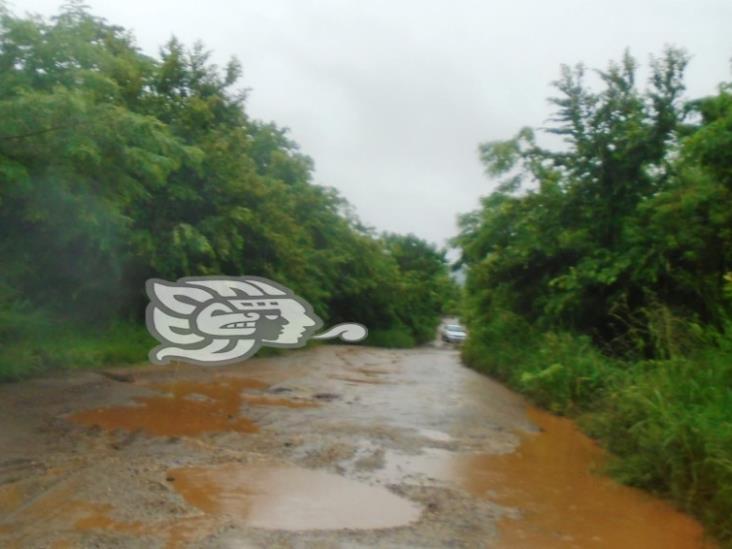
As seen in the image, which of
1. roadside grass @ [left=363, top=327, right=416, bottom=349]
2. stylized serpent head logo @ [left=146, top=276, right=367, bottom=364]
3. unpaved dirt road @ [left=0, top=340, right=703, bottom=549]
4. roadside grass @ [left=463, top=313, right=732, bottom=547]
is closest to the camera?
unpaved dirt road @ [left=0, top=340, right=703, bottom=549]

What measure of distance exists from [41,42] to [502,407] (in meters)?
8.54

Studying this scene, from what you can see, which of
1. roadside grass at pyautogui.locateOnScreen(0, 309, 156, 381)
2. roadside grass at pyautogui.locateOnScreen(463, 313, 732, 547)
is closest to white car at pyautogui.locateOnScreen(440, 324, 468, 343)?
roadside grass at pyautogui.locateOnScreen(0, 309, 156, 381)

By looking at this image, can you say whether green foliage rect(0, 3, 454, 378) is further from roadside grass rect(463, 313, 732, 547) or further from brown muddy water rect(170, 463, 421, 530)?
roadside grass rect(463, 313, 732, 547)

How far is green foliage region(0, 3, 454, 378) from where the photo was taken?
11.5 meters

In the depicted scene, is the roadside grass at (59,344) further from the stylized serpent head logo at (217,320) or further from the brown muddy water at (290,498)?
the brown muddy water at (290,498)

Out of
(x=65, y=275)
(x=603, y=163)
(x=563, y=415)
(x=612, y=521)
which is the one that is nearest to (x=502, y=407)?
(x=563, y=415)

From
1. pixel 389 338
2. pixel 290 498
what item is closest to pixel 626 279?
pixel 290 498

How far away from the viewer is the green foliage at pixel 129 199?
11.5 meters

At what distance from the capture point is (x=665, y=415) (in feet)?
26.0

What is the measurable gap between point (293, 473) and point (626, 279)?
28.8 feet

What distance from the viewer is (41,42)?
1167cm

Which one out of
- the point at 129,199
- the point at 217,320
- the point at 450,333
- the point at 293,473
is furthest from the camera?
the point at 450,333

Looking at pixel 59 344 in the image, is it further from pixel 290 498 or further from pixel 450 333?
pixel 450 333

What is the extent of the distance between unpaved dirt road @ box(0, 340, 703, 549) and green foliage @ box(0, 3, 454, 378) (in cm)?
228
